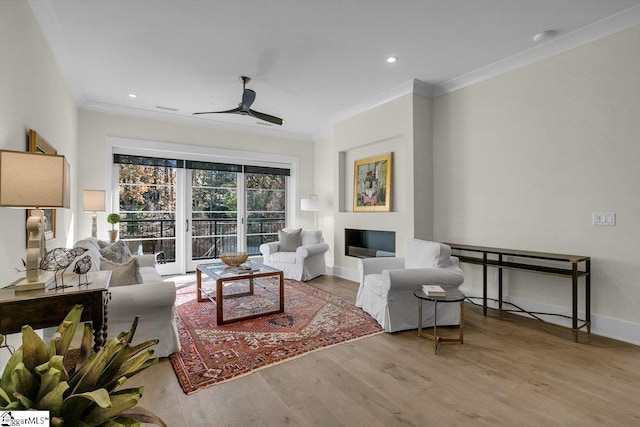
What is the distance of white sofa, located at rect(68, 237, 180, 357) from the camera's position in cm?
246

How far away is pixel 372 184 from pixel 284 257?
1.97 m

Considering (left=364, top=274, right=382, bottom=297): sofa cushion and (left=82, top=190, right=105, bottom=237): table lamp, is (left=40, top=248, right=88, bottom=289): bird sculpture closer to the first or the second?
(left=364, top=274, right=382, bottom=297): sofa cushion

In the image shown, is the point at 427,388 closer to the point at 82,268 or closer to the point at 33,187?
the point at 82,268

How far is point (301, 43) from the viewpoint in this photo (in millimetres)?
3330

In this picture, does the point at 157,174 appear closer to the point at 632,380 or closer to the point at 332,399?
the point at 332,399

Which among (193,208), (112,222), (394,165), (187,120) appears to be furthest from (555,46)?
(112,222)

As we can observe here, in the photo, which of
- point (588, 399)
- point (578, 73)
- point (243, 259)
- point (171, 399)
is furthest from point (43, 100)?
point (578, 73)

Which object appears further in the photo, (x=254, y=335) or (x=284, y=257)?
(x=284, y=257)

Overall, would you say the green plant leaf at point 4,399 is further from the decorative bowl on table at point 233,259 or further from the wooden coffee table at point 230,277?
the decorative bowl on table at point 233,259

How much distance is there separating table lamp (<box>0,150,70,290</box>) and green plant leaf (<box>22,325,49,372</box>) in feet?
4.48

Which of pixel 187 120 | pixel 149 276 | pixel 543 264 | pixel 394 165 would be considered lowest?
pixel 149 276

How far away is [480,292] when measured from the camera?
4082 mm

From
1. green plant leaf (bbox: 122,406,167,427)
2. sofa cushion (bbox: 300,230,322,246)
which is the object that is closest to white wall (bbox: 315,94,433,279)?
sofa cushion (bbox: 300,230,322,246)

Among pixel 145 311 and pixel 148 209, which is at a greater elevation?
pixel 148 209
